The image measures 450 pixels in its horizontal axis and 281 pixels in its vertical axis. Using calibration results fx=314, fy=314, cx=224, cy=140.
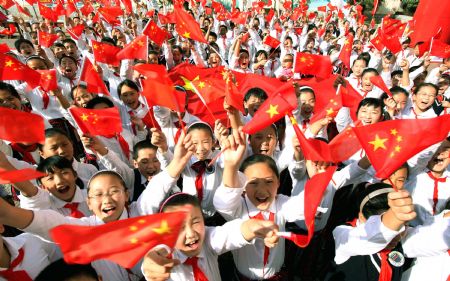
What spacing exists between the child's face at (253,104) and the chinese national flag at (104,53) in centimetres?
240

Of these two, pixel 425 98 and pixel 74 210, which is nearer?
pixel 74 210

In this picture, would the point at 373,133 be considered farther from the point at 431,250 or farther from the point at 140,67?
the point at 140,67

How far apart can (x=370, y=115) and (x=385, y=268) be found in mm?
1896

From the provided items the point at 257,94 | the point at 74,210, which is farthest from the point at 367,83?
the point at 74,210

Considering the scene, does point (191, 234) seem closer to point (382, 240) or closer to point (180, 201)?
point (180, 201)

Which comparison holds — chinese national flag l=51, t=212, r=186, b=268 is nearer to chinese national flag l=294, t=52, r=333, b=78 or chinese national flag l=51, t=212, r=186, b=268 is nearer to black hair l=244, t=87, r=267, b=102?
black hair l=244, t=87, r=267, b=102

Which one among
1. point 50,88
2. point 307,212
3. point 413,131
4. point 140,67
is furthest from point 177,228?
point 50,88

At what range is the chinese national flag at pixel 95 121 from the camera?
2818mm

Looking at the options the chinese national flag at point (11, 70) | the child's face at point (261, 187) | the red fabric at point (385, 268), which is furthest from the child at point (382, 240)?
the chinese national flag at point (11, 70)

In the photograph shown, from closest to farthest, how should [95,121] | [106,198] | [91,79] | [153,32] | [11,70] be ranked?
[106,198] < [95,121] < [11,70] < [91,79] < [153,32]

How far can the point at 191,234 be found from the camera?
1720 mm

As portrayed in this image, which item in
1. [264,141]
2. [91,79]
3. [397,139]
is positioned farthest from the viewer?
[91,79]

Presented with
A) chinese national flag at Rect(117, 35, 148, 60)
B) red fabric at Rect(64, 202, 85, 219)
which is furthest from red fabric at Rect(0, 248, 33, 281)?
chinese national flag at Rect(117, 35, 148, 60)

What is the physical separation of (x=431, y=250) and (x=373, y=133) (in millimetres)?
762
